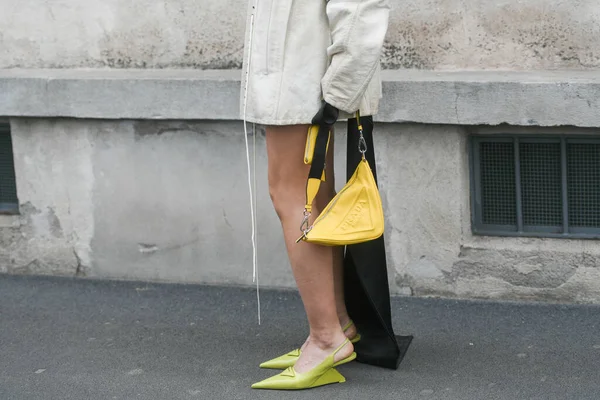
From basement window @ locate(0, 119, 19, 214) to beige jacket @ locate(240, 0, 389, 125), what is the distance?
2.19 m

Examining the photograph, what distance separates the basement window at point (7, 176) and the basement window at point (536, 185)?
93.9 inches

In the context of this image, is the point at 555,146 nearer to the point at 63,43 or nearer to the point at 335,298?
the point at 335,298

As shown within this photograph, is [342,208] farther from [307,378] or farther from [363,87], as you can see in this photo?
[307,378]

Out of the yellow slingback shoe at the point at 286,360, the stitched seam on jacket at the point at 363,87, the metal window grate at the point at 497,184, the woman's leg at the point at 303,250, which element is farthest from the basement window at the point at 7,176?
the stitched seam on jacket at the point at 363,87

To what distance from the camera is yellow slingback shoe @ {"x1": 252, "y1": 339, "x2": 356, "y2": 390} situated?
161 inches

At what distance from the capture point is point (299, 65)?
383 centimetres

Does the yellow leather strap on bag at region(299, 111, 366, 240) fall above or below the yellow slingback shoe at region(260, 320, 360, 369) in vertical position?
above

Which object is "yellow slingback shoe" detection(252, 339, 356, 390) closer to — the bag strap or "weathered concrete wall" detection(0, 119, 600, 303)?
the bag strap

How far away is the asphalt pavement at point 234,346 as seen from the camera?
409 cm

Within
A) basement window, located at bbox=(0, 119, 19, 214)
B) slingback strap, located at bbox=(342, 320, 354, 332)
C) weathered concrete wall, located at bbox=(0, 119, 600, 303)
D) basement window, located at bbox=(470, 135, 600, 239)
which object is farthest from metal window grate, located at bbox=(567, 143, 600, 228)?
basement window, located at bbox=(0, 119, 19, 214)

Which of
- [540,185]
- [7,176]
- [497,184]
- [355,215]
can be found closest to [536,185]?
[540,185]

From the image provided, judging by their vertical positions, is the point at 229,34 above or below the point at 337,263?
above

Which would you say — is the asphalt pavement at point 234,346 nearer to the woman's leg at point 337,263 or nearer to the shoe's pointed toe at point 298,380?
the shoe's pointed toe at point 298,380

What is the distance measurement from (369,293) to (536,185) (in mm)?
1203
